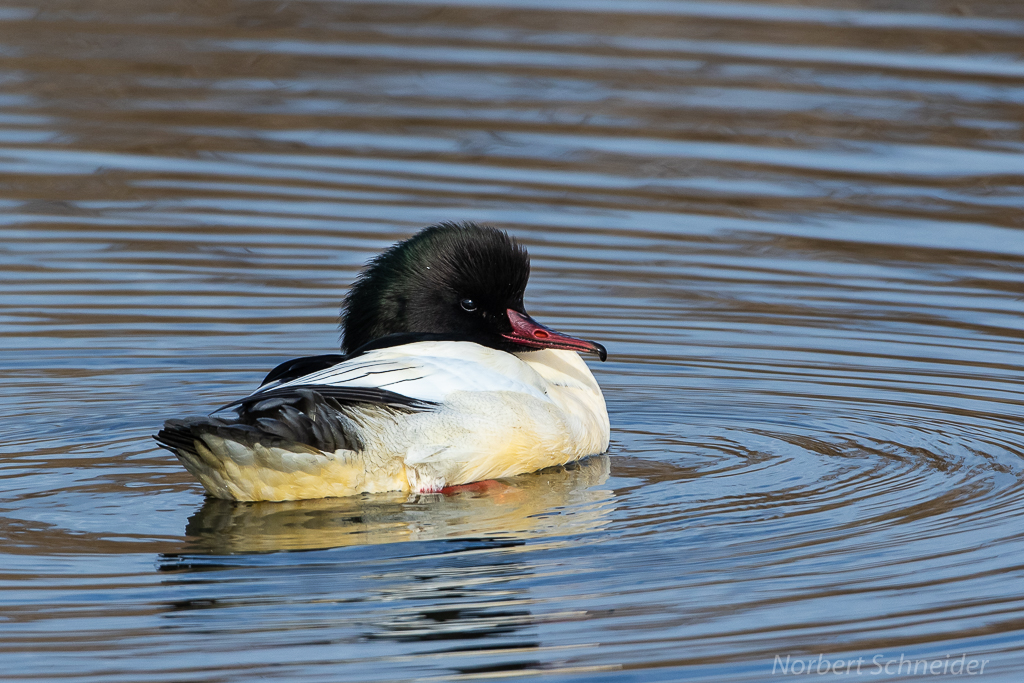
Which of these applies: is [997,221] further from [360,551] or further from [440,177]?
[360,551]

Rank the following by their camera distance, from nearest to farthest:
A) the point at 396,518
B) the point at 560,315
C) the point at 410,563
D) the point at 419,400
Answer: the point at 410,563 → the point at 396,518 → the point at 419,400 → the point at 560,315

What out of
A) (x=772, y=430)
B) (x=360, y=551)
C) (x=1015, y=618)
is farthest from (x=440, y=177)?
(x=1015, y=618)

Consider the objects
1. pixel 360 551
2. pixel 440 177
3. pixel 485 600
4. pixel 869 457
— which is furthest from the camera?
pixel 440 177

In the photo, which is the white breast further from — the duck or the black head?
the black head

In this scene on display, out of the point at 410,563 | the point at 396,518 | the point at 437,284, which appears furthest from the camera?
the point at 437,284

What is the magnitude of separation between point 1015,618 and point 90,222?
25.3ft

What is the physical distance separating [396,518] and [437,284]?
4.41 ft

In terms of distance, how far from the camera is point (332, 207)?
1218 centimetres

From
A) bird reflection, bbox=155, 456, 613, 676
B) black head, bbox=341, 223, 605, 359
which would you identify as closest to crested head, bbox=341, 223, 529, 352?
black head, bbox=341, 223, 605, 359

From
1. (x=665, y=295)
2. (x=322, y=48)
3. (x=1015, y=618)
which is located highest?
(x=322, y=48)

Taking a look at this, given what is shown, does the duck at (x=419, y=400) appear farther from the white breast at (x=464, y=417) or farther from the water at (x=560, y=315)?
the water at (x=560, y=315)

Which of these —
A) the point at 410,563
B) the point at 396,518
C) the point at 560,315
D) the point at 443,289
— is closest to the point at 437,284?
the point at 443,289

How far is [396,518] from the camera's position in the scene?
6.82m

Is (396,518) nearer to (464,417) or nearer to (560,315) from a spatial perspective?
(464,417)
